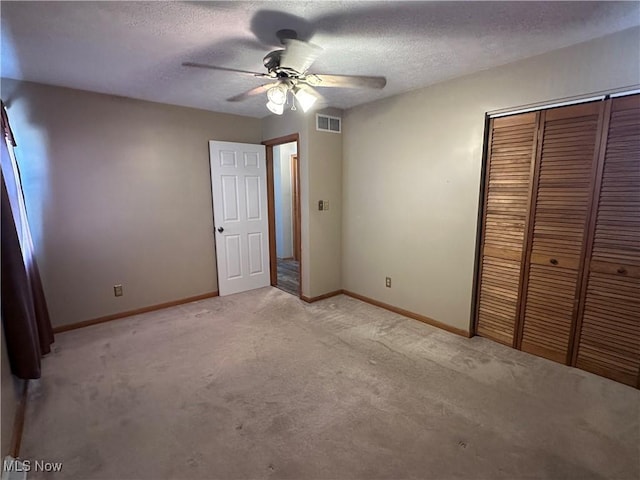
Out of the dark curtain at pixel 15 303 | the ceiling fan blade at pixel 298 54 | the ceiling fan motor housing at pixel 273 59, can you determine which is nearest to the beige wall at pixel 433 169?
the ceiling fan blade at pixel 298 54

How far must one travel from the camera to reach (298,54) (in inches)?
72.5

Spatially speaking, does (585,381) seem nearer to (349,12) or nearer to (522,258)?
(522,258)

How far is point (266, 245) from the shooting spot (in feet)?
14.7

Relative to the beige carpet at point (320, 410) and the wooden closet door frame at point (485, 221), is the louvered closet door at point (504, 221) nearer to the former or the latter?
the wooden closet door frame at point (485, 221)

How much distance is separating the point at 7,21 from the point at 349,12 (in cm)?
189

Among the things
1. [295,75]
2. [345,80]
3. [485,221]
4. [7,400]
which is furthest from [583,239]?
[7,400]

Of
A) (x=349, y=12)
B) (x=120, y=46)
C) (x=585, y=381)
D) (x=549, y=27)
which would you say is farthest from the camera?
(x=585, y=381)

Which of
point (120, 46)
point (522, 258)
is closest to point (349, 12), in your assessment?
point (120, 46)

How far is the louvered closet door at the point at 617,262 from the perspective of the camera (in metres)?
2.07

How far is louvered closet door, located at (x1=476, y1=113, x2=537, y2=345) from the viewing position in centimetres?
254

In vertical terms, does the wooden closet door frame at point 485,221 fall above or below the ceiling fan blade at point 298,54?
below

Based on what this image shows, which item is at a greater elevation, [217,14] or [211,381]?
[217,14]

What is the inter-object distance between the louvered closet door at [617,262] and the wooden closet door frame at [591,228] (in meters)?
0.02

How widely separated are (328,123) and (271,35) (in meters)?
1.86
